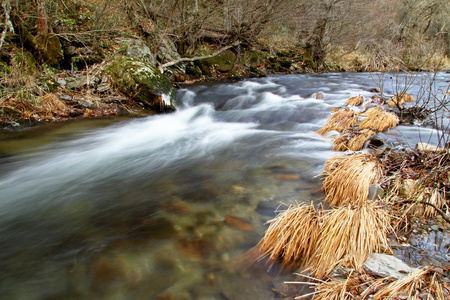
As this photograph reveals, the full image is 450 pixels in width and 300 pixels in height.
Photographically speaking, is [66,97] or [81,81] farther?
[81,81]

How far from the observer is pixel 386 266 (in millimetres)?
1818

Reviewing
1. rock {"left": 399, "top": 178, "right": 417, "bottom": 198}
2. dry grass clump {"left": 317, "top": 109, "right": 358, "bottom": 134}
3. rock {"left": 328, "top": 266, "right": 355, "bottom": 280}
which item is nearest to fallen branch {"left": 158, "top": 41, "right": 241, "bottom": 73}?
dry grass clump {"left": 317, "top": 109, "right": 358, "bottom": 134}

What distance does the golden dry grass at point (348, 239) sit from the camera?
6.47 ft

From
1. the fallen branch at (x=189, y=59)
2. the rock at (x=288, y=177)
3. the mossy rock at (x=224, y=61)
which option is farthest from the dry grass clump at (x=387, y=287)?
the mossy rock at (x=224, y=61)

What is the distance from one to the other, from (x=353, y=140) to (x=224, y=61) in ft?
35.9

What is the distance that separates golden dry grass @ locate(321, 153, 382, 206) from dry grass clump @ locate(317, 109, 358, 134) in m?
2.30

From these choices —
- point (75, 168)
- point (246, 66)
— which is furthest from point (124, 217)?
point (246, 66)

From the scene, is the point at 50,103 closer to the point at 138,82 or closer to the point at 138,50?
the point at 138,82

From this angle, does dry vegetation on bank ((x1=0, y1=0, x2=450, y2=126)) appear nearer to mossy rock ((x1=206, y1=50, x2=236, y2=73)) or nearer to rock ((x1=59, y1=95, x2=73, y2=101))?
mossy rock ((x1=206, y1=50, x2=236, y2=73))

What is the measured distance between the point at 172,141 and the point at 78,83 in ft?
12.5

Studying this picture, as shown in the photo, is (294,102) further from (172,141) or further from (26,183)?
(26,183)

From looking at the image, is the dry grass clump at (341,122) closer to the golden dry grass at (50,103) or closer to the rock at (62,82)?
the golden dry grass at (50,103)

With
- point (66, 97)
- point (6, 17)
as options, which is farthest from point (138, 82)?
point (6, 17)

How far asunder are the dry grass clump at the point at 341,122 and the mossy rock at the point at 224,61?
894 centimetres
